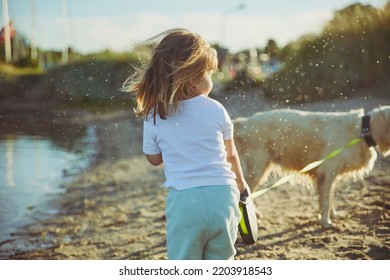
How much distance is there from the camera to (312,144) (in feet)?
10.9

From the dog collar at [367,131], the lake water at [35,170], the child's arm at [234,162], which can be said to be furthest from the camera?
the lake water at [35,170]

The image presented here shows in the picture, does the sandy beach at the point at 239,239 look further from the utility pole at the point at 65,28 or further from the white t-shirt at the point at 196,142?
the white t-shirt at the point at 196,142

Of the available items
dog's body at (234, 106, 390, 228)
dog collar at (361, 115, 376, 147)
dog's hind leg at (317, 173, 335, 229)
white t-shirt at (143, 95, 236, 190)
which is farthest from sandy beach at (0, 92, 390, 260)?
white t-shirt at (143, 95, 236, 190)

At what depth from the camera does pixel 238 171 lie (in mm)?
1865

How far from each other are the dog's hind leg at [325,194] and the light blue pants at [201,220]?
1622 millimetres

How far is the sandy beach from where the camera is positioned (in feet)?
9.61

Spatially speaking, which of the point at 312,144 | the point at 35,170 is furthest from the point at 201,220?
the point at 35,170

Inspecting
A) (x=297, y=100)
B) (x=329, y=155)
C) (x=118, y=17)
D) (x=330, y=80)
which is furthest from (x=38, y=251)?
(x=330, y=80)

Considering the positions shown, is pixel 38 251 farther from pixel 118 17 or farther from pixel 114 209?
pixel 118 17

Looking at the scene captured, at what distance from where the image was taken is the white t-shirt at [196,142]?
171cm

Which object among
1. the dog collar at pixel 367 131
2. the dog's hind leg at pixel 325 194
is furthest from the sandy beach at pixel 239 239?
the dog collar at pixel 367 131

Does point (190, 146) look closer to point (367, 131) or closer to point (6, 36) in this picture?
point (367, 131)

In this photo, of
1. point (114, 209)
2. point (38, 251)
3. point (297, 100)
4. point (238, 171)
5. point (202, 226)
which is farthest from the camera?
point (297, 100)

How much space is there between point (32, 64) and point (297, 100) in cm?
224
